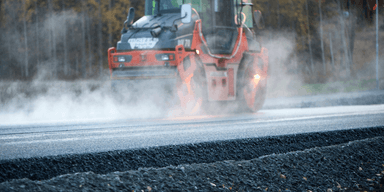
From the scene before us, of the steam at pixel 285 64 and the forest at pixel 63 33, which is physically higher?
the forest at pixel 63 33

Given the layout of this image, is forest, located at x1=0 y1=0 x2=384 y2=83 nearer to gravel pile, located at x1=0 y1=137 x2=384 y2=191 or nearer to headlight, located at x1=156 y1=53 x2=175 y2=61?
headlight, located at x1=156 y1=53 x2=175 y2=61

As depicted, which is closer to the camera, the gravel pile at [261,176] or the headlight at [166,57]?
the gravel pile at [261,176]

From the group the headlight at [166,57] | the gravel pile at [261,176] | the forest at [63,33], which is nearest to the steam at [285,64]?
the forest at [63,33]

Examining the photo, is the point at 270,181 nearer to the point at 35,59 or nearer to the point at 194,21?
the point at 194,21

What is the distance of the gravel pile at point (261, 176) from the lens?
2.73 m

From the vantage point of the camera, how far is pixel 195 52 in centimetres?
894

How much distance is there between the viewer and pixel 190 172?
124 inches

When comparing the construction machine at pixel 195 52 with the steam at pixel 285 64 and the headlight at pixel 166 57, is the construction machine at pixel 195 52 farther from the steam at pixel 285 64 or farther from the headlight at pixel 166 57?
the steam at pixel 285 64

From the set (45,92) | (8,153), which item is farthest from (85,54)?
(8,153)

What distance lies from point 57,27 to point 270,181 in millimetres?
28019

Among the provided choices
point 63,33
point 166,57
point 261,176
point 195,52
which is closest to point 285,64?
point 63,33

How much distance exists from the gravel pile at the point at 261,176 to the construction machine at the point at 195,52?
479 centimetres

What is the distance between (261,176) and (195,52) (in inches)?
229

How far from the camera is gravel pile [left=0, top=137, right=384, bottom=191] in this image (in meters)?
2.73
